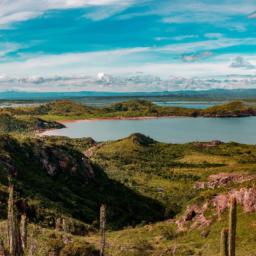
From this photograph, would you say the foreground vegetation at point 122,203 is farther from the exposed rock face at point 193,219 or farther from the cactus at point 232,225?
the cactus at point 232,225

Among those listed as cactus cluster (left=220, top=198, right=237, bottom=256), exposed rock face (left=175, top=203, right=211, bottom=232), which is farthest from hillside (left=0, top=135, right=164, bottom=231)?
cactus cluster (left=220, top=198, right=237, bottom=256)

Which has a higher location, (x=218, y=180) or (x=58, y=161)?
(x=58, y=161)

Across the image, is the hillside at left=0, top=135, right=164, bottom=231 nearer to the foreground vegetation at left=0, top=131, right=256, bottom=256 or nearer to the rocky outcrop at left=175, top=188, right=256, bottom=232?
the foreground vegetation at left=0, top=131, right=256, bottom=256

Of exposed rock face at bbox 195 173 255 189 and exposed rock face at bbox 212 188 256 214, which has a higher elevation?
exposed rock face at bbox 212 188 256 214

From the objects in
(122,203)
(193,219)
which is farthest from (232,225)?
(122,203)

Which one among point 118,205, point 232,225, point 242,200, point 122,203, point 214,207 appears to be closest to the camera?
point 232,225

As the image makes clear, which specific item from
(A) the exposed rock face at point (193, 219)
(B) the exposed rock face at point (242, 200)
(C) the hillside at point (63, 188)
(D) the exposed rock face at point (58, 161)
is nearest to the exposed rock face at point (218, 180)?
(C) the hillside at point (63, 188)

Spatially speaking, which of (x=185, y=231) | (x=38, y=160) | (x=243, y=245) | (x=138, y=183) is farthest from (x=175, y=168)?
(x=243, y=245)

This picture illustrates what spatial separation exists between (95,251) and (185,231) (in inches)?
979

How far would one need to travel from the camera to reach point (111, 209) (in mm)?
120000

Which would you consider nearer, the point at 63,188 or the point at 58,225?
the point at 58,225

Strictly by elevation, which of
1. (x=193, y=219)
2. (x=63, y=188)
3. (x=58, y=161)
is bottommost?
(x=193, y=219)

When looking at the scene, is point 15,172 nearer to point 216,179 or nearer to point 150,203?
point 150,203

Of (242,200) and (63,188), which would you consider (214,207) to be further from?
(63,188)
